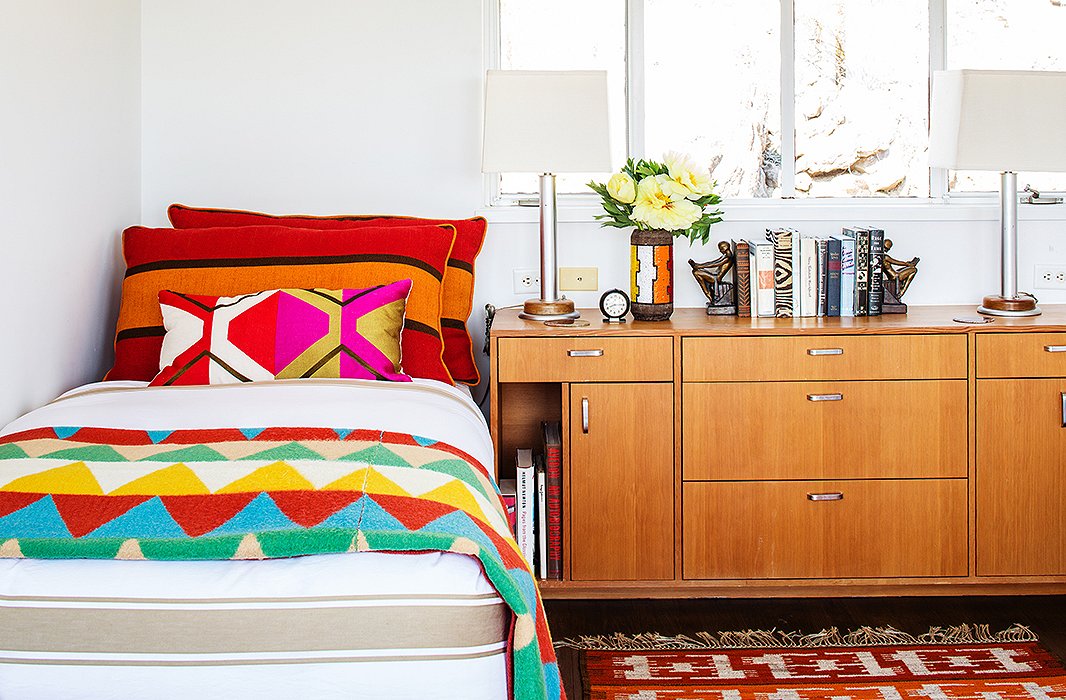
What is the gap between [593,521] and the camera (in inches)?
105

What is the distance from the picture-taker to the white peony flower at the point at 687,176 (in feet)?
8.95

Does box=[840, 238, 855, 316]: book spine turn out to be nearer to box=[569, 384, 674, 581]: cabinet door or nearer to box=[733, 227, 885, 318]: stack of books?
box=[733, 227, 885, 318]: stack of books

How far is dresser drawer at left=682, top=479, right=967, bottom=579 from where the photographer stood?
2.64 metres

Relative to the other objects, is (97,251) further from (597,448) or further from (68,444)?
(597,448)

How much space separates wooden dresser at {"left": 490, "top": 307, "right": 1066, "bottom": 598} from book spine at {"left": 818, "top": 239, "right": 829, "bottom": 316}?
218 millimetres

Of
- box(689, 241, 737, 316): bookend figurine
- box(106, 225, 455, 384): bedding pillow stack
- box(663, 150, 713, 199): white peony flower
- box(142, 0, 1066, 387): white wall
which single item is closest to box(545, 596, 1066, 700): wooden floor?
box(106, 225, 455, 384): bedding pillow stack

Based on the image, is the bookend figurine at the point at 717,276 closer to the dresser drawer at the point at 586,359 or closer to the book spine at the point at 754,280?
the book spine at the point at 754,280

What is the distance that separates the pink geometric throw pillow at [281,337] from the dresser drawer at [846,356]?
766mm

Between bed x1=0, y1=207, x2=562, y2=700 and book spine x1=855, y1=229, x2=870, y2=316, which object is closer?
bed x1=0, y1=207, x2=562, y2=700

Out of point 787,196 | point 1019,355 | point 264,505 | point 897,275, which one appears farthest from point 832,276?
point 264,505

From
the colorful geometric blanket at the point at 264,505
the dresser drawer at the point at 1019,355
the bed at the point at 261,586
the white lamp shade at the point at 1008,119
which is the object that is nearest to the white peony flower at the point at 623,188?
the white lamp shade at the point at 1008,119

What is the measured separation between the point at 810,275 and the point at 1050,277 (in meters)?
0.76

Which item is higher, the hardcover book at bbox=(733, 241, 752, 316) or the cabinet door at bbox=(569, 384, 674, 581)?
the hardcover book at bbox=(733, 241, 752, 316)

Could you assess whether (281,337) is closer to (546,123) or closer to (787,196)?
(546,123)
